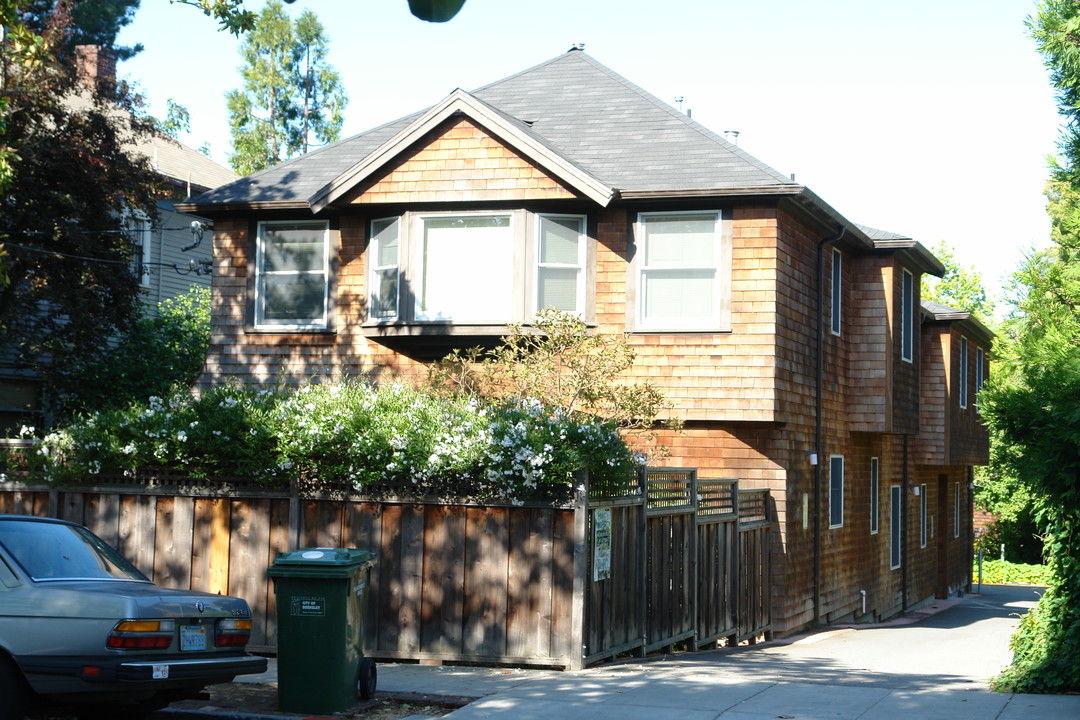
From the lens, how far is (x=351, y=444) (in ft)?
40.2

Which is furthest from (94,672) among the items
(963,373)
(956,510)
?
(956,510)

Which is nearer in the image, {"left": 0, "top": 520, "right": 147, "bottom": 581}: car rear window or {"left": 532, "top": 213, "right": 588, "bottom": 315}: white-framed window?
{"left": 0, "top": 520, "right": 147, "bottom": 581}: car rear window

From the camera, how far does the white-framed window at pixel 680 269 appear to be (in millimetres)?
17438

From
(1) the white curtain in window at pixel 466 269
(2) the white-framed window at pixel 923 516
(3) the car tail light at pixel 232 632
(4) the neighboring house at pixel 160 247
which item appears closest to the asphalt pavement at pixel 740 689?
(3) the car tail light at pixel 232 632

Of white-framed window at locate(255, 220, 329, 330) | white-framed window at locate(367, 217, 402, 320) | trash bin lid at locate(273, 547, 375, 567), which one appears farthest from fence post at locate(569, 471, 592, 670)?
white-framed window at locate(255, 220, 329, 330)

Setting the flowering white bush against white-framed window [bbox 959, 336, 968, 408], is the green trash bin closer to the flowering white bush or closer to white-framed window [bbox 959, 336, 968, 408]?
the flowering white bush

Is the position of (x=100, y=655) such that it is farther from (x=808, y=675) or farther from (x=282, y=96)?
(x=282, y=96)

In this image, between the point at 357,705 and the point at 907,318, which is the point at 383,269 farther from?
the point at 907,318

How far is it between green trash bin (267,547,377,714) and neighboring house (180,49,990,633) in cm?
809

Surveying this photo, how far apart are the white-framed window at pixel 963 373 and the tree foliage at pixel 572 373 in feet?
45.6

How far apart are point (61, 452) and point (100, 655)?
18.4 ft

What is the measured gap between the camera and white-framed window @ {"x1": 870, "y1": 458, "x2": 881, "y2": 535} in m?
23.8

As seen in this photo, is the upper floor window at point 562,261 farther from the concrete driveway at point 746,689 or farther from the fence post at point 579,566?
the fence post at point 579,566

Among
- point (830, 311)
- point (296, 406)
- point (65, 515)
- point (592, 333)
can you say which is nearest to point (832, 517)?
point (830, 311)
